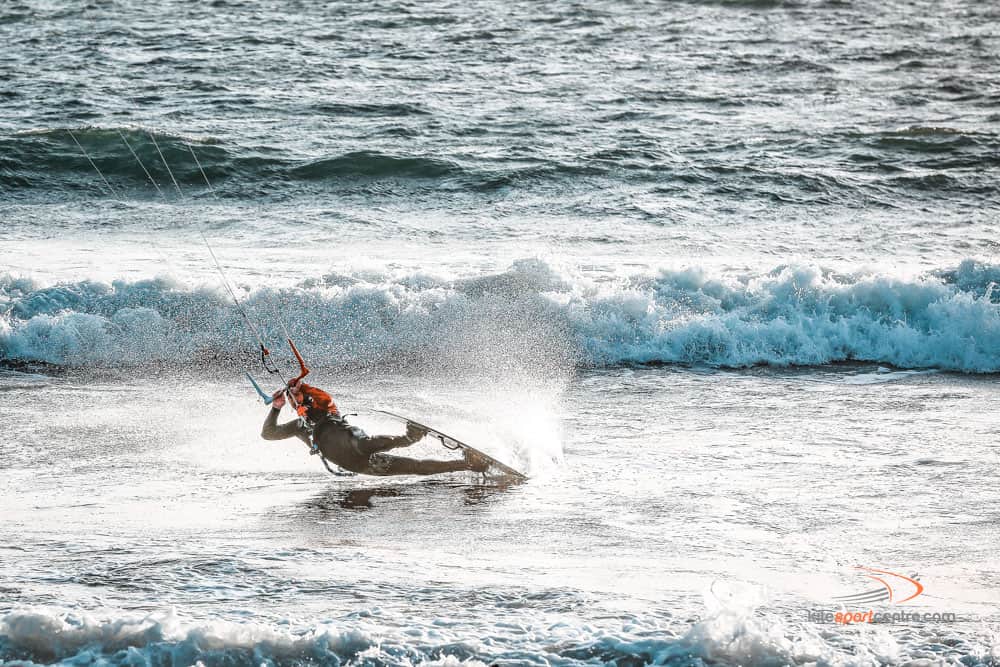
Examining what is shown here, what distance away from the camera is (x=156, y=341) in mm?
14016

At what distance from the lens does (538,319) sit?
47.5 ft

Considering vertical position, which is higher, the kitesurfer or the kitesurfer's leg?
the kitesurfer

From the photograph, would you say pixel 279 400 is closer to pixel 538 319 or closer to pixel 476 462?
pixel 476 462

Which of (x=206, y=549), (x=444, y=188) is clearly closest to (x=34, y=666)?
(x=206, y=549)

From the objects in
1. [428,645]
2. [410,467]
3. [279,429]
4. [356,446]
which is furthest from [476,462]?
[428,645]

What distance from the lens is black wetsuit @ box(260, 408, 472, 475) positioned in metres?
9.15

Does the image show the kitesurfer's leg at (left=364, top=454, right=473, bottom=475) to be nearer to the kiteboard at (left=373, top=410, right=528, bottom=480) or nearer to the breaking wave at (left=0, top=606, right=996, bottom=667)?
the kiteboard at (left=373, top=410, right=528, bottom=480)

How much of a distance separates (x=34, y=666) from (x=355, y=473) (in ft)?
12.4

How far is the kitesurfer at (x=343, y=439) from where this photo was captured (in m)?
9.15

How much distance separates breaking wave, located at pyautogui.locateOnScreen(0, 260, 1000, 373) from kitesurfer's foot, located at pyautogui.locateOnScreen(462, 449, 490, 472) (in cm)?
399

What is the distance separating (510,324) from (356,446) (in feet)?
18.2

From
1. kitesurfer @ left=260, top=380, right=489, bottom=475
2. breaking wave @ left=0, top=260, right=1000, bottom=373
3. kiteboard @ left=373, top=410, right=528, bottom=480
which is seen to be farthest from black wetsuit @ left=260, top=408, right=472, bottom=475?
breaking wave @ left=0, top=260, right=1000, bottom=373

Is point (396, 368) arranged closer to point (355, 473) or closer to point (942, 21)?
point (355, 473)

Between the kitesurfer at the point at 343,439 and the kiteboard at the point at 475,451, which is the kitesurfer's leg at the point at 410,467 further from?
the kiteboard at the point at 475,451
